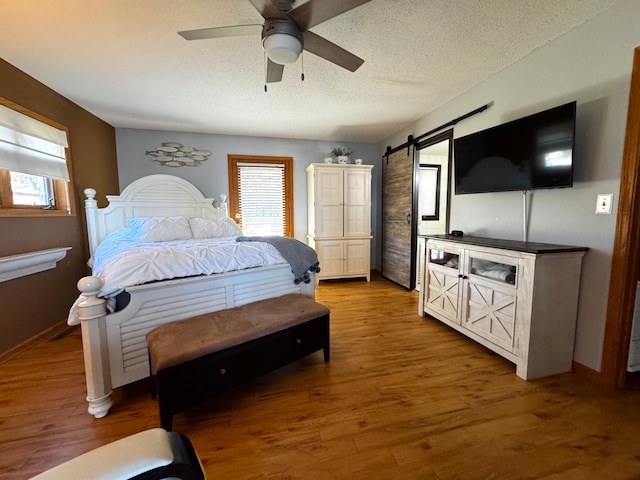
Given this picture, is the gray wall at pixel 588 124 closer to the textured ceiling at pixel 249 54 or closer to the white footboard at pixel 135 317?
the textured ceiling at pixel 249 54

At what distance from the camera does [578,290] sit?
1.87 metres

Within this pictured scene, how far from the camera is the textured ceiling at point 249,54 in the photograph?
1.67m

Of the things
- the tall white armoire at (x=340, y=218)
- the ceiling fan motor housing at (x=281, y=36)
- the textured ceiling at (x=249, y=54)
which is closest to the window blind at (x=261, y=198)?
the tall white armoire at (x=340, y=218)

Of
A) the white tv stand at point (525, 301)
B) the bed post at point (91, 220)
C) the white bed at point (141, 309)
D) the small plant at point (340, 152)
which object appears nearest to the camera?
the white bed at point (141, 309)

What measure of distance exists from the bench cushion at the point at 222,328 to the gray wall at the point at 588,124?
1858 mm

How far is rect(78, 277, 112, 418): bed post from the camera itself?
4.83 feet

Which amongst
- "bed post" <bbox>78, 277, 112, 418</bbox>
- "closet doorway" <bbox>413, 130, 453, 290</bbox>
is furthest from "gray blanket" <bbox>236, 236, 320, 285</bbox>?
"closet doorway" <bbox>413, 130, 453, 290</bbox>

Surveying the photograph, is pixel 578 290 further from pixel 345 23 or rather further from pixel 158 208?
pixel 158 208

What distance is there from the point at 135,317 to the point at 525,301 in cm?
256

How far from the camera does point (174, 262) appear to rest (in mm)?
1834

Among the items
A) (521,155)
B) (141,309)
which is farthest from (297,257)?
(521,155)

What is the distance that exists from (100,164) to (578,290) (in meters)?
5.10

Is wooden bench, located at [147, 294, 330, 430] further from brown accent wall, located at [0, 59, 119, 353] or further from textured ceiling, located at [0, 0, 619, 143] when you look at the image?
textured ceiling, located at [0, 0, 619, 143]

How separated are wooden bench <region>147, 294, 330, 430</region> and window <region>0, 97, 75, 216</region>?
1.97 meters
